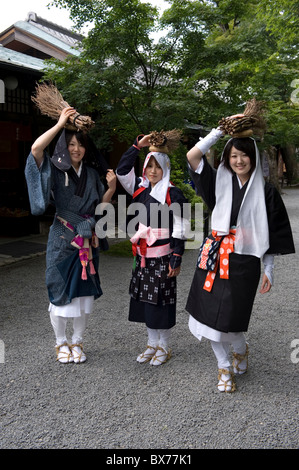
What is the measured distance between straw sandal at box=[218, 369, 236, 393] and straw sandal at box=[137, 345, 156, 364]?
2.40ft

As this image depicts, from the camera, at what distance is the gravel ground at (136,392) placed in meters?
2.66

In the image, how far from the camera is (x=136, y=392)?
321cm

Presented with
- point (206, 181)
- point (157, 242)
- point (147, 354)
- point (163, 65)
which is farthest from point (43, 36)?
point (147, 354)

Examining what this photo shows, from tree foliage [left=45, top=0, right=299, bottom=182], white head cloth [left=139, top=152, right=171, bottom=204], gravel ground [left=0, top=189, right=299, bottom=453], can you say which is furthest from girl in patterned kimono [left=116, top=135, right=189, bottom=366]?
tree foliage [left=45, top=0, right=299, bottom=182]

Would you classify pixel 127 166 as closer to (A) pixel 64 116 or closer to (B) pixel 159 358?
(A) pixel 64 116

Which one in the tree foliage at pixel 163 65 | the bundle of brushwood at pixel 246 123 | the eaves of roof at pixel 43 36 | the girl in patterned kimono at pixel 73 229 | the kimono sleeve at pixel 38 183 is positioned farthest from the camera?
the eaves of roof at pixel 43 36

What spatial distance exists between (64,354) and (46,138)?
6.32 feet

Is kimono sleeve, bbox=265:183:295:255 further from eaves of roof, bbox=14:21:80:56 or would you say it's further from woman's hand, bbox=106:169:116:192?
eaves of roof, bbox=14:21:80:56

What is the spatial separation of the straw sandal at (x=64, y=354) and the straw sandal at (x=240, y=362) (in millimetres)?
1467

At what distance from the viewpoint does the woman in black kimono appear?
3.07 metres

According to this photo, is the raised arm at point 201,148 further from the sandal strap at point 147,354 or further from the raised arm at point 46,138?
the sandal strap at point 147,354

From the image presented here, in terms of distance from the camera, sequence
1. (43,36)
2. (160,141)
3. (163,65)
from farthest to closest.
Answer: (43,36) < (163,65) < (160,141)

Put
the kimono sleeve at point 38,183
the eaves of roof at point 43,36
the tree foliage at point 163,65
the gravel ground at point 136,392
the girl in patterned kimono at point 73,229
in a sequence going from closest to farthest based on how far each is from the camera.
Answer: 1. the gravel ground at point 136,392
2. the kimono sleeve at point 38,183
3. the girl in patterned kimono at point 73,229
4. the tree foliage at point 163,65
5. the eaves of roof at point 43,36

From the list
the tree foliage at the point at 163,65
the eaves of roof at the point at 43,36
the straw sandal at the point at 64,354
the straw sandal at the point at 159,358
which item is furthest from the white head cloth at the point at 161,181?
the eaves of roof at the point at 43,36
